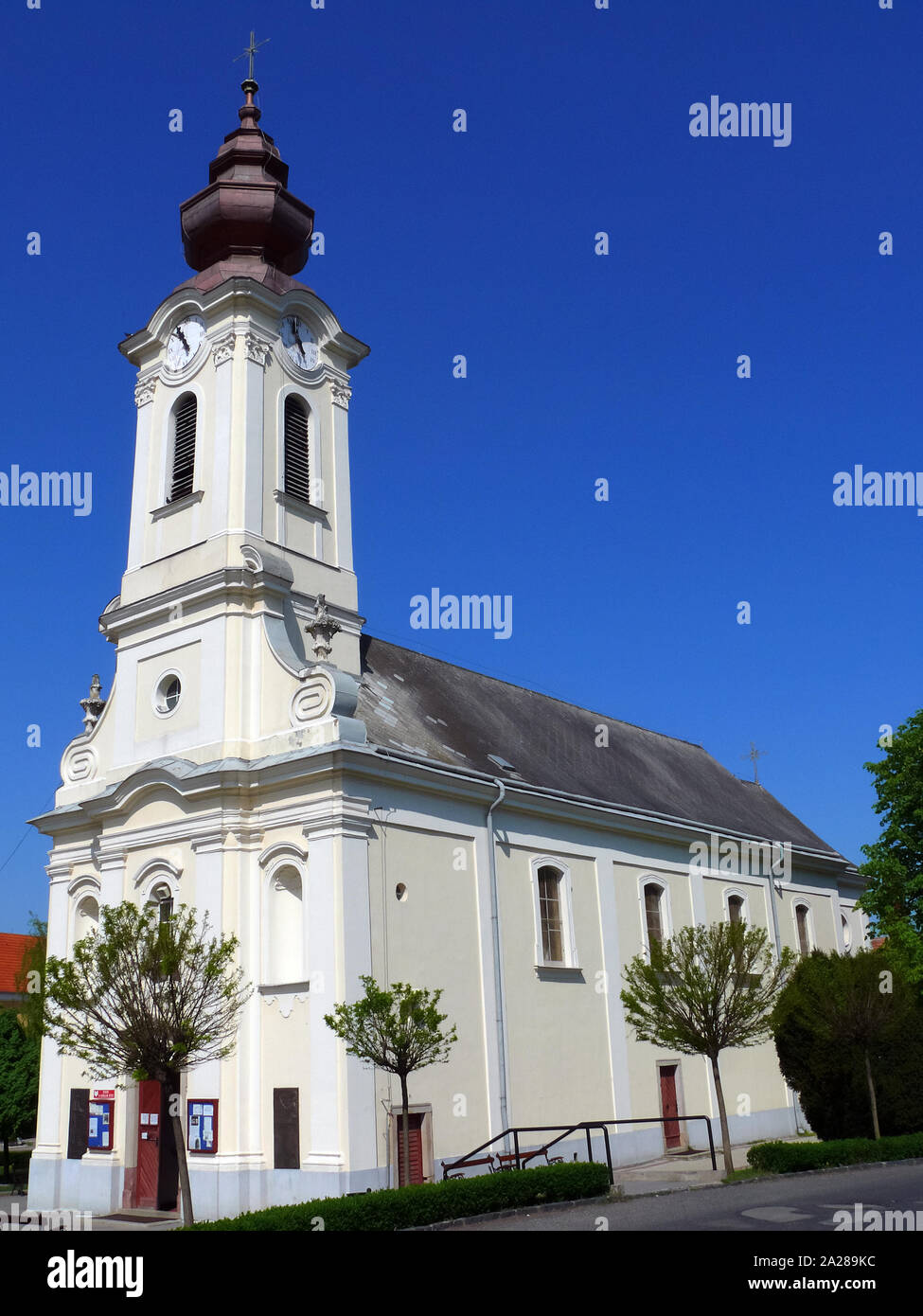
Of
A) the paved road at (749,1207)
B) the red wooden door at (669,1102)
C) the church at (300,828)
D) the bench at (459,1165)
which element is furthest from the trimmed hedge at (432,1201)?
the red wooden door at (669,1102)

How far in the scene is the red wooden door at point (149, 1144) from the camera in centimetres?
2161

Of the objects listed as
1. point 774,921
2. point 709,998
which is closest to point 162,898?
point 709,998

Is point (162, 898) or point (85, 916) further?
point (85, 916)

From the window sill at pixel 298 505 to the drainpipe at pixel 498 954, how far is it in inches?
280

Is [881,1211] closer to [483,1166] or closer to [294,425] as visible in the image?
[483,1166]

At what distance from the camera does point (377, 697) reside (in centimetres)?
2527

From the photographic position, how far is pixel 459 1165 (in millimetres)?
19891

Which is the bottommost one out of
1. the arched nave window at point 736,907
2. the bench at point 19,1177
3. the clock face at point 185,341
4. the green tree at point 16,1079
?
the bench at point 19,1177

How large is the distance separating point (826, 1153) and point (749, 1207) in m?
4.81

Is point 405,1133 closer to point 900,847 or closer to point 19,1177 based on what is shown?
point 900,847

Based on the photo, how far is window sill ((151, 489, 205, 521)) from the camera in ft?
81.9

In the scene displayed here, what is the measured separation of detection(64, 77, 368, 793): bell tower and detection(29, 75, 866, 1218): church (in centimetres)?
7

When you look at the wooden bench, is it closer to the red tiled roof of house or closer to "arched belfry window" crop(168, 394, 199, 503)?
"arched belfry window" crop(168, 394, 199, 503)

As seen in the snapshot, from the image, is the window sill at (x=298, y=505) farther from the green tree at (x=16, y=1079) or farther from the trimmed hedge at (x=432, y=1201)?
the green tree at (x=16, y=1079)
